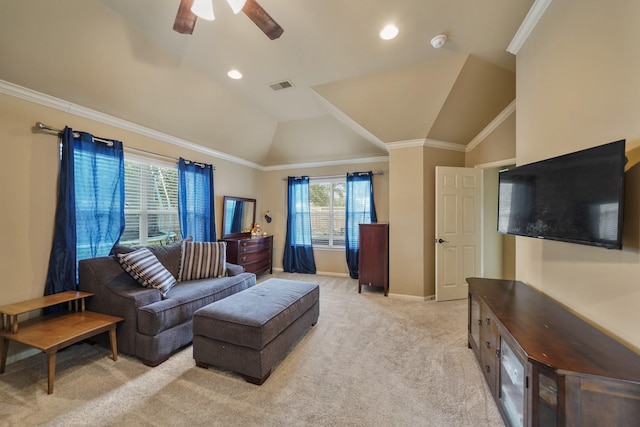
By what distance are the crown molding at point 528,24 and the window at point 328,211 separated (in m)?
3.29

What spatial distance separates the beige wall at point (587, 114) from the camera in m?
1.19

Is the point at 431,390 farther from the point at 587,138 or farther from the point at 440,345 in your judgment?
the point at 587,138

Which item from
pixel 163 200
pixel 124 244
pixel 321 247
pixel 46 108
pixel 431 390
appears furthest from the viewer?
pixel 321 247

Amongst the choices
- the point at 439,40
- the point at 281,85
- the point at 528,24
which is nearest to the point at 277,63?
the point at 281,85

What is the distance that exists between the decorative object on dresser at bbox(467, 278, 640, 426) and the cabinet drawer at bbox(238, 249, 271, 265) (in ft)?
12.2

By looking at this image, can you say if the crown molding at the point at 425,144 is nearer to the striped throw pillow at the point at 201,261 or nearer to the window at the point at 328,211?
the window at the point at 328,211

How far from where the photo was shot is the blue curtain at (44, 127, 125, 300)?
240cm

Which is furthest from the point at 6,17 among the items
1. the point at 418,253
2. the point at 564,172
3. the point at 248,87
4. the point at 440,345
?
the point at 418,253

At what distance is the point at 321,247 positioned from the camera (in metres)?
5.29

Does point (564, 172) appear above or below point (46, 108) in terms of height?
below

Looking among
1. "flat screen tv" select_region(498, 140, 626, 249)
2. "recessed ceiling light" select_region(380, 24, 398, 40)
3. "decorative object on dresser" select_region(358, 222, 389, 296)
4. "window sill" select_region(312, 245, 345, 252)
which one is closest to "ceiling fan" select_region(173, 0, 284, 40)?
"recessed ceiling light" select_region(380, 24, 398, 40)

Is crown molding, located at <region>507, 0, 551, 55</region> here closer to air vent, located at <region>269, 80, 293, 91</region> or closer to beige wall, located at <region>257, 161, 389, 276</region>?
air vent, located at <region>269, 80, 293, 91</region>

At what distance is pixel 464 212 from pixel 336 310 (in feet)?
7.79

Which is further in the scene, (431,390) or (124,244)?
(124,244)
